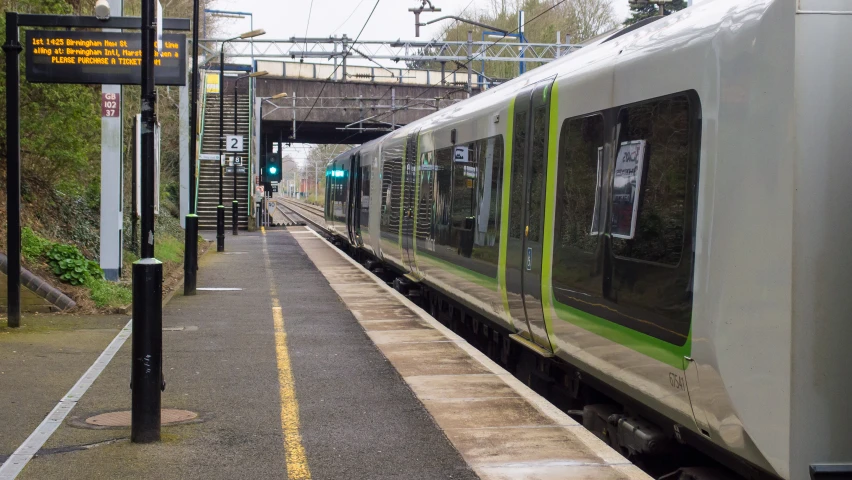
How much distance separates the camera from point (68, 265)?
13414 mm

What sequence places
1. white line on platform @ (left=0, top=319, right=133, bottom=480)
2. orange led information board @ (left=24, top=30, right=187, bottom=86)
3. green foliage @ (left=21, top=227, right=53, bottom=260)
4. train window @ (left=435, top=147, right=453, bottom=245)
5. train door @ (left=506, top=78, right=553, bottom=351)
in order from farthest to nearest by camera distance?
green foliage @ (left=21, top=227, right=53, bottom=260) < orange led information board @ (left=24, top=30, right=187, bottom=86) < train window @ (left=435, top=147, right=453, bottom=245) < train door @ (left=506, top=78, right=553, bottom=351) < white line on platform @ (left=0, top=319, right=133, bottom=480)

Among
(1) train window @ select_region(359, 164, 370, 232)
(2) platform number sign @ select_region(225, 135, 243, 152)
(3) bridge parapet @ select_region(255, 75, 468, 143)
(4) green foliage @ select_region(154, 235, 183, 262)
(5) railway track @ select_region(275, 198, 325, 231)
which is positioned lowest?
(5) railway track @ select_region(275, 198, 325, 231)

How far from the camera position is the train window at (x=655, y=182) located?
17.5 ft

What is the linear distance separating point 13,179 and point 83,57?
2.45 metres

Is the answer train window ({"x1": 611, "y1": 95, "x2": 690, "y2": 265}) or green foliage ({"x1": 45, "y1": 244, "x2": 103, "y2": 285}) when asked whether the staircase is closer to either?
green foliage ({"x1": 45, "y1": 244, "x2": 103, "y2": 285})

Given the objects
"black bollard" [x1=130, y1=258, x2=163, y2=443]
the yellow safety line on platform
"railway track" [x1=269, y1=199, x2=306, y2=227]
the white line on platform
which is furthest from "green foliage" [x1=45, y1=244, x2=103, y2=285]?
"railway track" [x1=269, y1=199, x2=306, y2=227]

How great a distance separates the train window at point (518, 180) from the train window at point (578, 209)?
111cm

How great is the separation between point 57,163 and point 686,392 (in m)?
12.3

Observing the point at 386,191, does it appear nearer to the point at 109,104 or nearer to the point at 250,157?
the point at 109,104

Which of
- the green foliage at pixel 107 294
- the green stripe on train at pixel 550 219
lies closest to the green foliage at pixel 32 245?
the green foliage at pixel 107 294

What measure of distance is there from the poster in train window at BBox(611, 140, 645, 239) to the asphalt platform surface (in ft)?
5.65

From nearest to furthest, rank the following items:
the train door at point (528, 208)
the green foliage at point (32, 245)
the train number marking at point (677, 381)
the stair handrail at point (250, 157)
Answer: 1. the train number marking at point (677, 381)
2. the train door at point (528, 208)
3. the green foliage at point (32, 245)
4. the stair handrail at point (250, 157)

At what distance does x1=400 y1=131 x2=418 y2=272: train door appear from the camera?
50.0ft

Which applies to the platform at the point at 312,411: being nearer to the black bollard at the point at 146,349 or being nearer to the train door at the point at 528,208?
the black bollard at the point at 146,349
